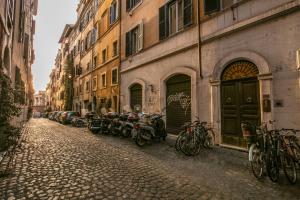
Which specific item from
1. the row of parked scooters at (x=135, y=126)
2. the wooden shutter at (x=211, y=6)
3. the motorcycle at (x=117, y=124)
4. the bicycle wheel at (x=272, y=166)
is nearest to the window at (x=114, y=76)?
the row of parked scooters at (x=135, y=126)

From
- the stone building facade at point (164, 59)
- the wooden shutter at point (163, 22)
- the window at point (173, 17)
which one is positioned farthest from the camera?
the wooden shutter at point (163, 22)

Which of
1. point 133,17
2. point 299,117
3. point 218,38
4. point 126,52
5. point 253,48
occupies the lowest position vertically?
point 299,117

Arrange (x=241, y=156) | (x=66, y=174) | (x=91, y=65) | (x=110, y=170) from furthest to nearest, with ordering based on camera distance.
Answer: (x=91, y=65) → (x=241, y=156) → (x=110, y=170) → (x=66, y=174)

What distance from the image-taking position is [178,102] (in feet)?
33.3

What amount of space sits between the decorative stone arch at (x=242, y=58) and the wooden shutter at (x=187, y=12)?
2.81 meters

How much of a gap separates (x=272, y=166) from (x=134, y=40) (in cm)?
1204

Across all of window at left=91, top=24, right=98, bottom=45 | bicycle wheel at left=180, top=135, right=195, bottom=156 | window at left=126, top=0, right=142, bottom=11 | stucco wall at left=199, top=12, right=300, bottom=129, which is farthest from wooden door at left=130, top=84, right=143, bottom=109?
window at left=91, top=24, right=98, bottom=45

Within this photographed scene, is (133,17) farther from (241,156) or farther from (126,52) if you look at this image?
(241,156)

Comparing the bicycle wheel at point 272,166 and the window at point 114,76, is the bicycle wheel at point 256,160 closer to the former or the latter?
the bicycle wheel at point 272,166

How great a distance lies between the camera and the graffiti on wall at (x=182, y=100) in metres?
9.59

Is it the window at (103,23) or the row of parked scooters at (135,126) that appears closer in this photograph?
the row of parked scooters at (135,126)

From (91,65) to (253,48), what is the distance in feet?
62.7

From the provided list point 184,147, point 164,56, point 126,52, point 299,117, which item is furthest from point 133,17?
point 299,117

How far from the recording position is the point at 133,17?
14.3 metres
